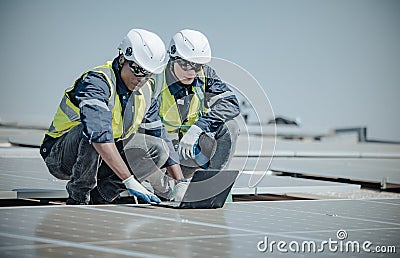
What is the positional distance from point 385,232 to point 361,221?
0.31m

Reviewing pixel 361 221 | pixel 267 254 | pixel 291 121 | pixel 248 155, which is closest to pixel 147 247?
pixel 267 254

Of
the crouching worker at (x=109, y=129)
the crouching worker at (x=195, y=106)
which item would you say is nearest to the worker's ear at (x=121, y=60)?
the crouching worker at (x=109, y=129)

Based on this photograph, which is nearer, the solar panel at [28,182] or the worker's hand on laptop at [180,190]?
the worker's hand on laptop at [180,190]

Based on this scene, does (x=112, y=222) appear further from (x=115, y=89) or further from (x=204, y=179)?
(x=115, y=89)

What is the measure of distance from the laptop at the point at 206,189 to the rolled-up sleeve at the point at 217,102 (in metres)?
0.79

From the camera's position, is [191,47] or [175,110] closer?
[191,47]

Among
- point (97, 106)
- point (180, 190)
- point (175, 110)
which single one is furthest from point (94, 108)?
point (175, 110)

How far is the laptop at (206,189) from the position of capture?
12.2ft

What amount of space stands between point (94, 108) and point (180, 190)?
2.11 ft

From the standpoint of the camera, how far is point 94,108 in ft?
12.0

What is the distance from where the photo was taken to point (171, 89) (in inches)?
177

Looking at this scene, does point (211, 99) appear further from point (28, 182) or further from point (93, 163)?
point (28, 182)

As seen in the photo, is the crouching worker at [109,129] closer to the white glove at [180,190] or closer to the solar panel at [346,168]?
the white glove at [180,190]

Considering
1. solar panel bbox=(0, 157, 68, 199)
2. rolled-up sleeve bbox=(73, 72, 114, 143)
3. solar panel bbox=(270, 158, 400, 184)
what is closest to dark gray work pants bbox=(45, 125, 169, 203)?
solar panel bbox=(0, 157, 68, 199)
